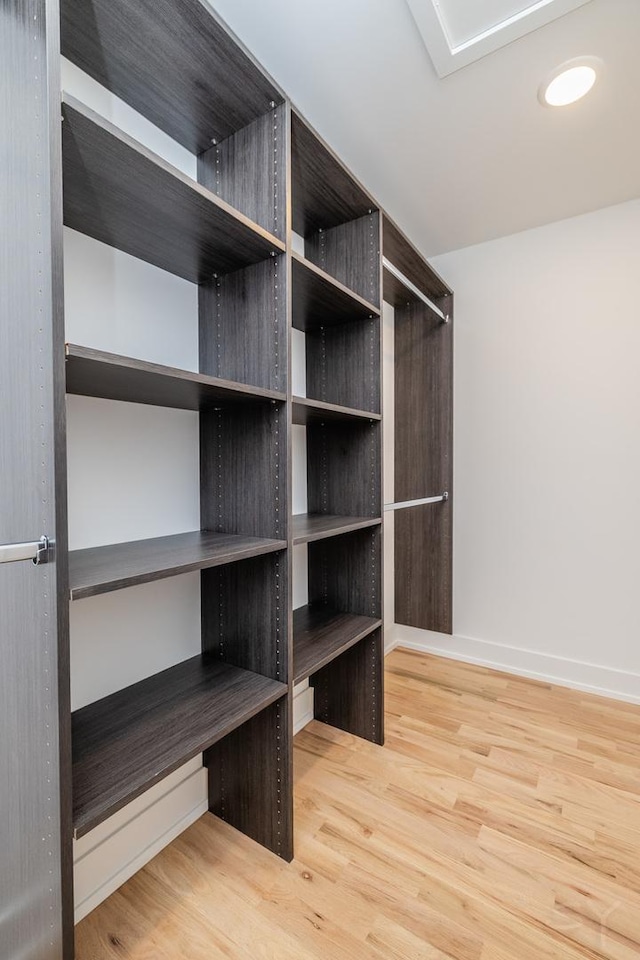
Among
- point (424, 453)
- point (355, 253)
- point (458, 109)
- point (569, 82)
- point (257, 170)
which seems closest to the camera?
point (257, 170)

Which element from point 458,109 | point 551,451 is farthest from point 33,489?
point 551,451

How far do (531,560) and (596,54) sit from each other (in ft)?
6.72

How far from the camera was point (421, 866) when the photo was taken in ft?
4.08

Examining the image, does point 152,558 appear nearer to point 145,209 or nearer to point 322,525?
point 322,525

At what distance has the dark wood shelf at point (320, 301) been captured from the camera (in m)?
1.36

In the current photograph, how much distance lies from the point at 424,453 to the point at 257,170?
5.68 feet

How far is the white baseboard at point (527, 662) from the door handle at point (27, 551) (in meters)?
2.33

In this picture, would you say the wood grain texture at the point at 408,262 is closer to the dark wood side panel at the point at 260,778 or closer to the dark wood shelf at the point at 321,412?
the dark wood shelf at the point at 321,412

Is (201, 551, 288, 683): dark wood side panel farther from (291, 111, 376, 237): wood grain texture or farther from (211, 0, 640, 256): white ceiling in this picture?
(211, 0, 640, 256): white ceiling

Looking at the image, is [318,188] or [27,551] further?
[318,188]

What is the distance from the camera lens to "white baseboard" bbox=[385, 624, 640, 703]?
215cm

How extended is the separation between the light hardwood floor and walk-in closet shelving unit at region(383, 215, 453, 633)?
0.88m

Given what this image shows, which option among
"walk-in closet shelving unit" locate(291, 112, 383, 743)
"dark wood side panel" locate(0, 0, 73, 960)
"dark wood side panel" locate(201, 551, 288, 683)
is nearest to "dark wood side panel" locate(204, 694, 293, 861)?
"dark wood side panel" locate(201, 551, 288, 683)

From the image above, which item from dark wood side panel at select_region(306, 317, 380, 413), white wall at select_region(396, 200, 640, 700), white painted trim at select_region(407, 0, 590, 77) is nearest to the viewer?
white painted trim at select_region(407, 0, 590, 77)
